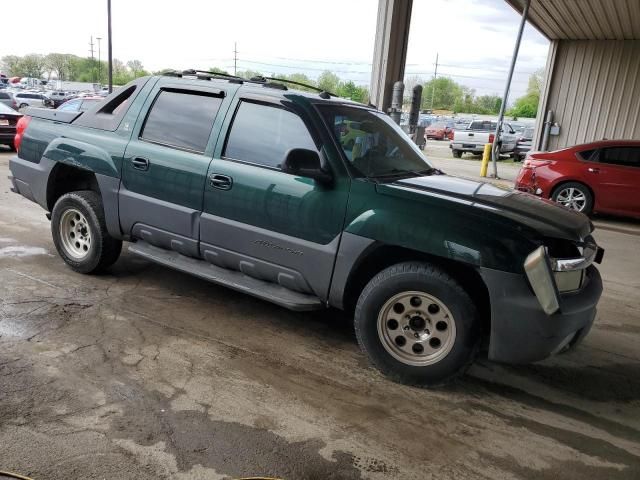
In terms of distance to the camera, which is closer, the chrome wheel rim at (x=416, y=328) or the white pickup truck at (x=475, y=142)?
the chrome wheel rim at (x=416, y=328)

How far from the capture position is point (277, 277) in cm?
385

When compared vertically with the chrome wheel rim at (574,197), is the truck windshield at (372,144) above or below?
above

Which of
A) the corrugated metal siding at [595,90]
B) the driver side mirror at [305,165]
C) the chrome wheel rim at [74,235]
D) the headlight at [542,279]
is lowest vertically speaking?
the chrome wheel rim at [74,235]

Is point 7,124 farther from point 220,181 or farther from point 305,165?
point 305,165

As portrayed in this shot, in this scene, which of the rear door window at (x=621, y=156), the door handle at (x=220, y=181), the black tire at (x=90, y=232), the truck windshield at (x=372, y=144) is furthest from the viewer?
the rear door window at (x=621, y=156)

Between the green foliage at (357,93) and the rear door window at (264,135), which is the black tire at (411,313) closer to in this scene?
the rear door window at (264,135)

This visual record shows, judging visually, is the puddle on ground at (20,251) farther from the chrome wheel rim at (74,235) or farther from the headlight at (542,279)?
the headlight at (542,279)

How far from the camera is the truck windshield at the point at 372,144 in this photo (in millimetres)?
3836

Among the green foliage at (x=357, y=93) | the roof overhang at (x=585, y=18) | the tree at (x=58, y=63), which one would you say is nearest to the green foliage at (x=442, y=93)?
the tree at (x=58, y=63)

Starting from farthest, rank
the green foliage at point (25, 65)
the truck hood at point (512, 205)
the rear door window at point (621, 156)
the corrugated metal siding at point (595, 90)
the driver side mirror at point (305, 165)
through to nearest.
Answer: the green foliage at point (25, 65) → the corrugated metal siding at point (595, 90) → the rear door window at point (621, 156) → the driver side mirror at point (305, 165) → the truck hood at point (512, 205)

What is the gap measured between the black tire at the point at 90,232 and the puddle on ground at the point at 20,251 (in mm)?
675

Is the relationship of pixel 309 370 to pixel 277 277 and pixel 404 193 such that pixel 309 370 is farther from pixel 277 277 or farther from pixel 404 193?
pixel 404 193

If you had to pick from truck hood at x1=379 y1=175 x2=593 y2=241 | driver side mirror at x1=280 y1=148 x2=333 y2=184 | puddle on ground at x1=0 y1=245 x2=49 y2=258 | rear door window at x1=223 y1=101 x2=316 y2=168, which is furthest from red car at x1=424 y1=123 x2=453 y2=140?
driver side mirror at x1=280 y1=148 x2=333 y2=184

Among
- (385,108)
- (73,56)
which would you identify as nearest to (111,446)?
(385,108)
